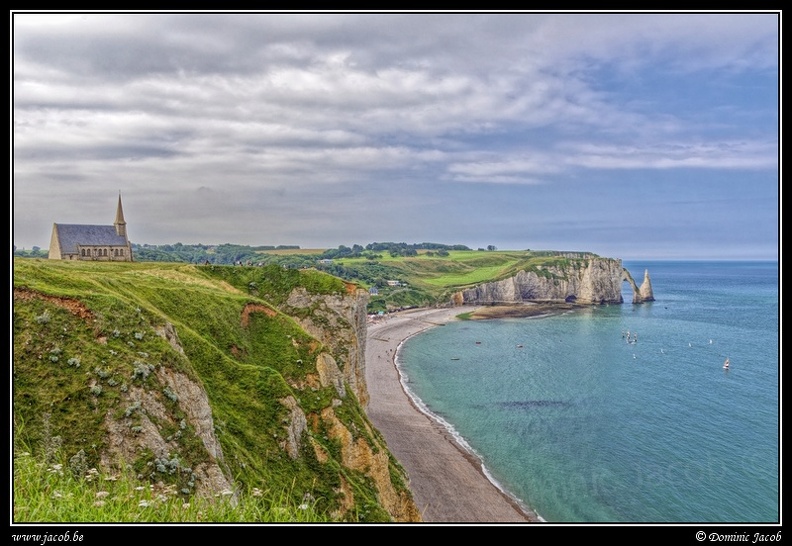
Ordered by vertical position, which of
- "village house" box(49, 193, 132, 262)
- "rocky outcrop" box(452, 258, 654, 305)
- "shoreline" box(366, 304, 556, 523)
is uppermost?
"village house" box(49, 193, 132, 262)

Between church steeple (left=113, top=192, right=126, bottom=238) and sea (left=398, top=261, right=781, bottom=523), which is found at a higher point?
church steeple (left=113, top=192, right=126, bottom=238)

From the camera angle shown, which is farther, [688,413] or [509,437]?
[688,413]

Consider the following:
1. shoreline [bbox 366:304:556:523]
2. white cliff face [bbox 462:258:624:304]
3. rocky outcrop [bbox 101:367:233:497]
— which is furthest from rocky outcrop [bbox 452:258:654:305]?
rocky outcrop [bbox 101:367:233:497]

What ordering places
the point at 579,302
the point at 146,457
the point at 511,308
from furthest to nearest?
the point at 579,302 < the point at 511,308 < the point at 146,457

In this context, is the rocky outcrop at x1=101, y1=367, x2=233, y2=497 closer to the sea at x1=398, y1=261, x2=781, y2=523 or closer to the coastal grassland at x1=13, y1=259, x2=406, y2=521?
the coastal grassland at x1=13, y1=259, x2=406, y2=521

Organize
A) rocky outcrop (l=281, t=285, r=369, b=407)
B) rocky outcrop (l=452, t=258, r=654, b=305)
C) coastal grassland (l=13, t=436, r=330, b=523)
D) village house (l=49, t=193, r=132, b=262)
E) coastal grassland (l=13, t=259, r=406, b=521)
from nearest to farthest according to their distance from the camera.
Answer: coastal grassland (l=13, t=436, r=330, b=523) < coastal grassland (l=13, t=259, r=406, b=521) < rocky outcrop (l=281, t=285, r=369, b=407) < village house (l=49, t=193, r=132, b=262) < rocky outcrop (l=452, t=258, r=654, b=305)

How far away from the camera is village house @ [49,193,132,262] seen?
64000mm

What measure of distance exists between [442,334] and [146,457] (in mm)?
117936

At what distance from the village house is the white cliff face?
140 m

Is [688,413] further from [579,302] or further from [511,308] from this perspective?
[579,302]

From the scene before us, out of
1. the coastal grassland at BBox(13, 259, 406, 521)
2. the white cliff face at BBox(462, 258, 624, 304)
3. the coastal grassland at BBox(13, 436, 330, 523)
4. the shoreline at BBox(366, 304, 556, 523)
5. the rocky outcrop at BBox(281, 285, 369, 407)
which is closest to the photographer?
the coastal grassland at BBox(13, 436, 330, 523)

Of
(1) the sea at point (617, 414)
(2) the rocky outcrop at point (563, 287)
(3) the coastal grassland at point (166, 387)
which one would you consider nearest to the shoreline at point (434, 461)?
(1) the sea at point (617, 414)

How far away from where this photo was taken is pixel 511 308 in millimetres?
175375

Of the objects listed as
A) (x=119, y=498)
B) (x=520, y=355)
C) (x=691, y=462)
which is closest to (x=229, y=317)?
(x=119, y=498)
